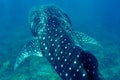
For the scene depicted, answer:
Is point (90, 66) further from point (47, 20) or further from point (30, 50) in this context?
point (30, 50)

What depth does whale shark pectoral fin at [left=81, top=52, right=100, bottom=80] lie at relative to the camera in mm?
4664

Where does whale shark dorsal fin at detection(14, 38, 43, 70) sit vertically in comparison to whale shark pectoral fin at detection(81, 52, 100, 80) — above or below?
above

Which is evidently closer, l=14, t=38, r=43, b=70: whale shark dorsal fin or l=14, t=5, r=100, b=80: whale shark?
l=14, t=5, r=100, b=80: whale shark

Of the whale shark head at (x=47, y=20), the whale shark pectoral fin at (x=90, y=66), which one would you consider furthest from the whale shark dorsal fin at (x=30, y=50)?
the whale shark pectoral fin at (x=90, y=66)

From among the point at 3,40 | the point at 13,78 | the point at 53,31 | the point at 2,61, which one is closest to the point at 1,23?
the point at 3,40

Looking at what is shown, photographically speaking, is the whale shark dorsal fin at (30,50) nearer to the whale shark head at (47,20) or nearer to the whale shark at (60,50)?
the whale shark at (60,50)

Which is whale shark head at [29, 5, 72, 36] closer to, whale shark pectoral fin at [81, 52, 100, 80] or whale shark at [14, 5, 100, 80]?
whale shark at [14, 5, 100, 80]

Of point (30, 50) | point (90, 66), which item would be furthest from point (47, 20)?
point (90, 66)

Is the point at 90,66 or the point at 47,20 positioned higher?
the point at 47,20

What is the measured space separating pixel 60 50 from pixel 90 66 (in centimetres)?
127

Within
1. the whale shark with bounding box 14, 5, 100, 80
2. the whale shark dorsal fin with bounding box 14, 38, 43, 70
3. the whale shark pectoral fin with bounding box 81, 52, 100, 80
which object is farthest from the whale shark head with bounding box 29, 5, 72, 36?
the whale shark pectoral fin with bounding box 81, 52, 100, 80

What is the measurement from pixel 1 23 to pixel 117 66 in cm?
2620

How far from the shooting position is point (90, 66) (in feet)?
15.8

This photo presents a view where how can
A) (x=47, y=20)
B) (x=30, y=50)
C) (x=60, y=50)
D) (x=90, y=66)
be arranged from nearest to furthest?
(x=90, y=66) < (x=60, y=50) < (x=47, y=20) < (x=30, y=50)
